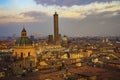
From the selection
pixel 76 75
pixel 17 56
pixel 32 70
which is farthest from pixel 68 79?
pixel 17 56

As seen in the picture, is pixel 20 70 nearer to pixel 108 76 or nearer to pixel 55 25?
pixel 108 76

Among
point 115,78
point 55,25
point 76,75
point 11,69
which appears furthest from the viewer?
point 55,25

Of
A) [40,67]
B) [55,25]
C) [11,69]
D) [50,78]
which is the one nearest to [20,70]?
[11,69]

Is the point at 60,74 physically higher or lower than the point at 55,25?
lower

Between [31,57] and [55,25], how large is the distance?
60744 mm

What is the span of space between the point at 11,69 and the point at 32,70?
10.3ft

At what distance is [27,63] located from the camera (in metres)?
39.4

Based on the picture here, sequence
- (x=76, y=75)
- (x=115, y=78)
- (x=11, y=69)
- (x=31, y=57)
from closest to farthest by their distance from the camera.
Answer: (x=115, y=78), (x=76, y=75), (x=11, y=69), (x=31, y=57)

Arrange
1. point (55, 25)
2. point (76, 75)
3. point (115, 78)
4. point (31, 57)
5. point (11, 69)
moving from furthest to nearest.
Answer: point (55, 25)
point (31, 57)
point (11, 69)
point (76, 75)
point (115, 78)

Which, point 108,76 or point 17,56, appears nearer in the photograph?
point 108,76

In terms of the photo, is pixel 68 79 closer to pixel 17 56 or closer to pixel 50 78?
pixel 50 78

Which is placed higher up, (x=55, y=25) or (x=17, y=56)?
(x=55, y=25)

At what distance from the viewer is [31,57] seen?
42.4 metres

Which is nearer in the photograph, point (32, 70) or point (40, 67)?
point (32, 70)
